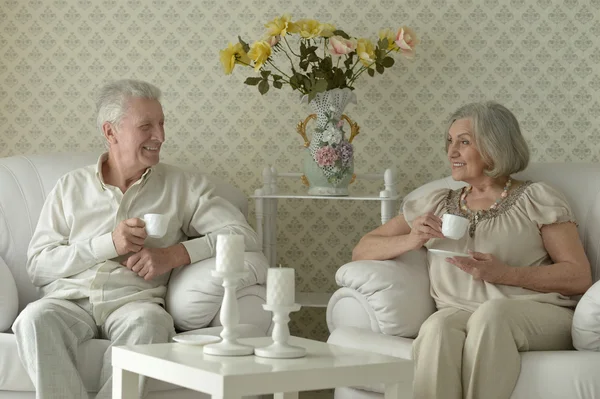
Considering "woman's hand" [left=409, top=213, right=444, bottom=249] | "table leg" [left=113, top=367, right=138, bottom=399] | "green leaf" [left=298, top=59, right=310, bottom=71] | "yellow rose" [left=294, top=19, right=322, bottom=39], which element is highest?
"yellow rose" [left=294, top=19, right=322, bottom=39]

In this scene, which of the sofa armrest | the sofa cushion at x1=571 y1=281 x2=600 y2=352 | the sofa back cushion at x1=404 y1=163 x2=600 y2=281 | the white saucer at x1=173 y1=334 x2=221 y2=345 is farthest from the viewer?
the sofa back cushion at x1=404 y1=163 x2=600 y2=281

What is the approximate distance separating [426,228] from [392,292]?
0.23m

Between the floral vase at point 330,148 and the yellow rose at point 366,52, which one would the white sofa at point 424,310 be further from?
the yellow rose at point 366,52

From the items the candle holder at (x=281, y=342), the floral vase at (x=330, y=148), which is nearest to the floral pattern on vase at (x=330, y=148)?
the floral vase at (x=330, y=148)

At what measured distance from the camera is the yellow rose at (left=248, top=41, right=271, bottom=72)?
139 inches

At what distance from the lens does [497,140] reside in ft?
10.5

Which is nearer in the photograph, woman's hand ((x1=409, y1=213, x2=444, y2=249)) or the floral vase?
woman's hand ((x1=409, y1=213, x2=444, y2=249))

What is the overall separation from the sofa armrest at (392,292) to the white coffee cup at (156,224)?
586mm

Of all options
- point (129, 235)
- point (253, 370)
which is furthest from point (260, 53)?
point (253, 370)

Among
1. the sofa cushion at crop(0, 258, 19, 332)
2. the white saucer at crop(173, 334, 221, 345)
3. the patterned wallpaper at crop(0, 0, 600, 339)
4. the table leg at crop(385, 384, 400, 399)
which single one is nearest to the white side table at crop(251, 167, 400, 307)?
the patterned wallpaper at crop(0, 0, 600, 339)

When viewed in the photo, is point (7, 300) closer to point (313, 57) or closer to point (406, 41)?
point (313, 57)

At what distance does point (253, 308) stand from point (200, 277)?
0.65ft

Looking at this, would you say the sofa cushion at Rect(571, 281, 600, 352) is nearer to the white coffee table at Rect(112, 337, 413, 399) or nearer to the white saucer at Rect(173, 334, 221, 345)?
the white coffee table at Rect(112, 337, 413, 399)

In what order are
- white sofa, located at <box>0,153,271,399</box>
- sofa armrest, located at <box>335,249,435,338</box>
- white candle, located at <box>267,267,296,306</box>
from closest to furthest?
1. white candle, located at <box>267,267,296,306</box>
2. white sofa, located at <box>0,153,271,399</box>
3. sofa armrest, located at <box>335,249,435,338</box>
